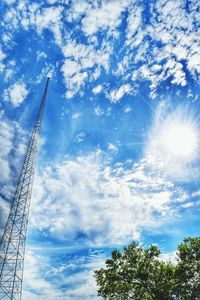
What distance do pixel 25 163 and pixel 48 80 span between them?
16.1 meters

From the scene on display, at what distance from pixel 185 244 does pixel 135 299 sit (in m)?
9.61

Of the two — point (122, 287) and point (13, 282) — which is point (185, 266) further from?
point (13, 282)

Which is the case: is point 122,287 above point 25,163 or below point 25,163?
below

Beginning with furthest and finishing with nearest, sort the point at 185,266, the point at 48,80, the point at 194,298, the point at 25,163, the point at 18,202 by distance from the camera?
the point at 48,80 → the point at 25,163 → the point at 18,202 → the point at 185,266 → the point at 194,298

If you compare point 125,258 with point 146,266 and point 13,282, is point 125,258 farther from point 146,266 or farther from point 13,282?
point 13,282

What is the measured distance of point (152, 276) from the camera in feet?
A: 105

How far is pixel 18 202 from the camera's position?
122 feet

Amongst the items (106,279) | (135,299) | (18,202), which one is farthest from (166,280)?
(18,202)

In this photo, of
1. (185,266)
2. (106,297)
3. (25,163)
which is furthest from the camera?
(25,163)

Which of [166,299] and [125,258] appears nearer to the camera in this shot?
[166,299]

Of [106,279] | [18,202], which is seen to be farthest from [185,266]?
[18,202]

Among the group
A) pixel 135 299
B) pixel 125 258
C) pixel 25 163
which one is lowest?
pixel 135 299

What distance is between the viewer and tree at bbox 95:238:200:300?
30.6m

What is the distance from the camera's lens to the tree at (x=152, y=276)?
100 feet
